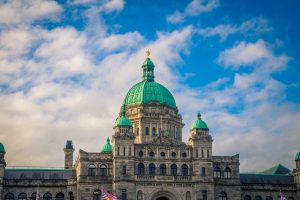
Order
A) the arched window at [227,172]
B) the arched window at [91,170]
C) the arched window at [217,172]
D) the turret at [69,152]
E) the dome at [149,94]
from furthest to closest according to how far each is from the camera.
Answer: the turret at [69,152] → the dome at [149,94] → the arched window at [227,172] → the arched window at [217,172] → the arched window at [91,170]

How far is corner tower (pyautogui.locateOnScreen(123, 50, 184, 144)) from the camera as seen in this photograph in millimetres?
102625

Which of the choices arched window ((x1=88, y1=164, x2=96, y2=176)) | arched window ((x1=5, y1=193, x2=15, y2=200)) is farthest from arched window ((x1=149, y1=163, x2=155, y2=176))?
arched window ((x1=5, y1=193, x2=15, y2=200))

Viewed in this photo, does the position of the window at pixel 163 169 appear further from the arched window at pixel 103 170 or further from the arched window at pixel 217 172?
the arched window at pixel 217 172

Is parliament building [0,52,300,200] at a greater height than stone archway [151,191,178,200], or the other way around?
parliament building [0,52,300,200]

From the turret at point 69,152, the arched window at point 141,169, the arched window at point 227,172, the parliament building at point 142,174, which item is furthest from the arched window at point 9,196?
the arched window at point 227,172

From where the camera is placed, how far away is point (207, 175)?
92125mm

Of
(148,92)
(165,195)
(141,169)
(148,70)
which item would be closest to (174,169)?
(165,195)

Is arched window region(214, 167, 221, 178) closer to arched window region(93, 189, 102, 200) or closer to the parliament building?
the parliament building

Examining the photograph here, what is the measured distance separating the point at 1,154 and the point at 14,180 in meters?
5.30

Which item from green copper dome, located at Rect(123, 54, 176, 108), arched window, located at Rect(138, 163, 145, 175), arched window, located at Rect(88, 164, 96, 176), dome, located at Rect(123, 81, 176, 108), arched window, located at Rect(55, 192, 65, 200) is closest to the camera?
arched window, located at Rect(88, 164, 96, 176)

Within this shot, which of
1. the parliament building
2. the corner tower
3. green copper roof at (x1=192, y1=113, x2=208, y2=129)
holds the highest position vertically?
the corner tower

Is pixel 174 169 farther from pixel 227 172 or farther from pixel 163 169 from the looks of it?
pixel 227 172

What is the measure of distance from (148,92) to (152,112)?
472cm

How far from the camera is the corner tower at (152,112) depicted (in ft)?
337
